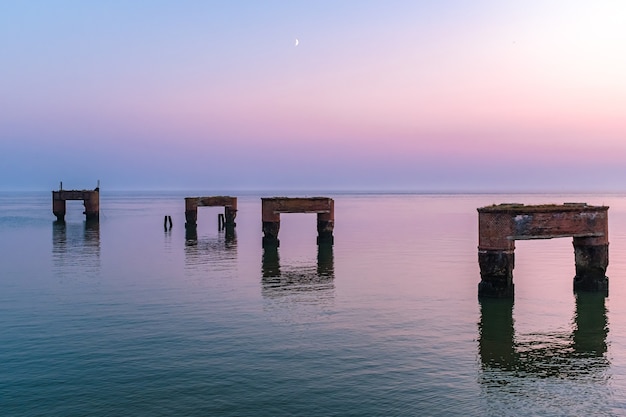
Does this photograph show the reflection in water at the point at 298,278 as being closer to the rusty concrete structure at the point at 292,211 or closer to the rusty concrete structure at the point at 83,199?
the rusty concrete structure at the point at 292,211

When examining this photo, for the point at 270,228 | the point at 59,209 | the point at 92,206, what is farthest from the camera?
the point at 59,209

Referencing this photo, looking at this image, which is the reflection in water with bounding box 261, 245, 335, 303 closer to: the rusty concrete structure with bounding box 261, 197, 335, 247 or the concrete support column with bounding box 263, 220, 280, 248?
the concrete support column with bounding box 263, 220, 280, 248

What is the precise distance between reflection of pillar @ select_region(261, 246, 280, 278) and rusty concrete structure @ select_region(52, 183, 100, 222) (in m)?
40.0

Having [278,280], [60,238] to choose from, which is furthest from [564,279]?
[60,238]

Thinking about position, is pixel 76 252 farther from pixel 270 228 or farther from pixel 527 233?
pixel 527 233

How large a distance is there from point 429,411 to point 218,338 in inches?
307

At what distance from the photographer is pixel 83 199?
78.6m

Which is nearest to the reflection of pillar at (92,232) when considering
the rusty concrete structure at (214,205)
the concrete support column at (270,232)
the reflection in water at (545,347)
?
the rusty concrete structure at (214,205)

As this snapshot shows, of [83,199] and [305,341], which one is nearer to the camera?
[305,341]

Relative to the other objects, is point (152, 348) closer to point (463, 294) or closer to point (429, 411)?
point (429, 411)

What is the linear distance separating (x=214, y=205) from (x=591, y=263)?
149ft

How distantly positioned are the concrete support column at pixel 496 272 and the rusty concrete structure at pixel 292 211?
22.5m

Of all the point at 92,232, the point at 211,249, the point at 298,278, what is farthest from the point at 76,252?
the point at 92,232

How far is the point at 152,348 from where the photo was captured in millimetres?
17500
